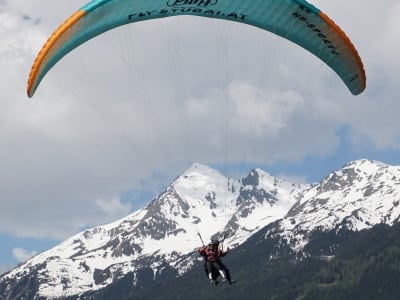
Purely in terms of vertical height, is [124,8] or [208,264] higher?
[124,8]

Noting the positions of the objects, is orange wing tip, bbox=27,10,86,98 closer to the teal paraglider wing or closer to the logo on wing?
the teal paraglider wing

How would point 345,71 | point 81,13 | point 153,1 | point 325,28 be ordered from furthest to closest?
1. point 345,71
2. point 325,28
3. point 153,1
4. point 81,13

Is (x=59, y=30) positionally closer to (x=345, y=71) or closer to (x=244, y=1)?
(x=244, y=1)

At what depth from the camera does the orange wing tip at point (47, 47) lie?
24.4 meters

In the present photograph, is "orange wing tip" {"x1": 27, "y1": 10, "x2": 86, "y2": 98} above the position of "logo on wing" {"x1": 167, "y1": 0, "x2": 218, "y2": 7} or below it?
below

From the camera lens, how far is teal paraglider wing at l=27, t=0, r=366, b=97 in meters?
24.8

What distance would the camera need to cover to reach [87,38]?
1053 inches

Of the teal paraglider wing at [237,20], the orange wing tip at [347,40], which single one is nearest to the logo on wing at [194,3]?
the teal paraglider wing at [237,20]

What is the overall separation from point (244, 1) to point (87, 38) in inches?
238

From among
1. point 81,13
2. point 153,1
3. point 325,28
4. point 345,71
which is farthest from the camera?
point 345,71

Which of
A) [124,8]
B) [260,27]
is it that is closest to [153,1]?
[124,8]

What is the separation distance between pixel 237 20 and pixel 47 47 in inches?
313

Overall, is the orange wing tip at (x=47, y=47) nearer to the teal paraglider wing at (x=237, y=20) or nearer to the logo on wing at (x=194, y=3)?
the teal paraglider wing at (x=237, y=20)

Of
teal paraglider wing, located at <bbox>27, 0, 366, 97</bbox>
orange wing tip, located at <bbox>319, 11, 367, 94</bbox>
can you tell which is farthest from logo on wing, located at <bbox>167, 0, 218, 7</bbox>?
orange wing tip, located at <bbox>319, 11, 367, 94</bbox>
